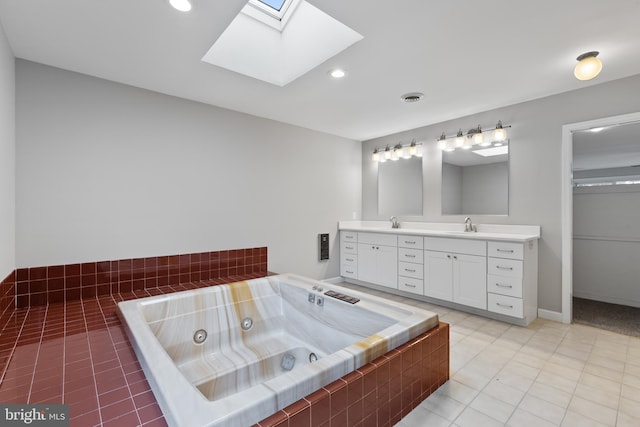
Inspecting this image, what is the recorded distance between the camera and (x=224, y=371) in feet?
6.77

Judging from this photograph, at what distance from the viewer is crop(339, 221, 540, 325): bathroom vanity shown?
2793 millimetres

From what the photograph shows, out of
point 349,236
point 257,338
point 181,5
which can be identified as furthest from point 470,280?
point 181,5

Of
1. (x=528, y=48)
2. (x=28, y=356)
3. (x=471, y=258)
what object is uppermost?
(x=528, y=48)

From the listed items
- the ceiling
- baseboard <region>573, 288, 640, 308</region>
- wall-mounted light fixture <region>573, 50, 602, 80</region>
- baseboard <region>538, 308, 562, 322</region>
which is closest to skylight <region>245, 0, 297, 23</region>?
the ceiling

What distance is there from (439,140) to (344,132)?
1260 mm

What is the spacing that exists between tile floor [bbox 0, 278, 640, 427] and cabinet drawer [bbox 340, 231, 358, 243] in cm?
188

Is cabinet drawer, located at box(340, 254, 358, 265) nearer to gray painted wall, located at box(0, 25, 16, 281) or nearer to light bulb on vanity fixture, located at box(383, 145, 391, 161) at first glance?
light bulb on vanity fixture, located at box(383, 145, 391, 161)

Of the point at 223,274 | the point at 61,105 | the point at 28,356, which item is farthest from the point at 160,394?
the point at 61,105

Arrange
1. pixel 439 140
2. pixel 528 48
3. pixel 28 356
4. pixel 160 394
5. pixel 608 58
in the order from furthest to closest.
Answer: pixel 439 140, pixel 608 58, pixel 528 48, pixel 28 356, pixel 160 394

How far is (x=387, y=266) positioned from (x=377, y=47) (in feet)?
8.53

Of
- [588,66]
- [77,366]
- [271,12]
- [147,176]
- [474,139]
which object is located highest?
[271,12]

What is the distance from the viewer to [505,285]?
9.26 feet

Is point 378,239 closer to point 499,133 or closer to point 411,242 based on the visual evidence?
point 411,242

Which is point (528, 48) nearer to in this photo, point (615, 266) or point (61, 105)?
point (615, 266)
